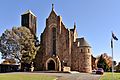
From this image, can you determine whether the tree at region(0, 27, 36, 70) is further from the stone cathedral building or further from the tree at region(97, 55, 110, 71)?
the tree at region(97, 55, 110, 71)

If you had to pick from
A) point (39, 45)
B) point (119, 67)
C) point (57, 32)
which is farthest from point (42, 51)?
point (119, 67)

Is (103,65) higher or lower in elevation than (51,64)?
higher

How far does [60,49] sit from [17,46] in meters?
11.3

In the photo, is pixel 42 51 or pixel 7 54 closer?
pixel 7 54

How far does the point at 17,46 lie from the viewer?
6775cm

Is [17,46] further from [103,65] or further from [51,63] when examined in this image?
[103,65]

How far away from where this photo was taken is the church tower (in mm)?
79125

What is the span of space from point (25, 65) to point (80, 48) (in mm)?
15501

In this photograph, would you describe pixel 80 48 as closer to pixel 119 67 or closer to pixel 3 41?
pixel 3 41

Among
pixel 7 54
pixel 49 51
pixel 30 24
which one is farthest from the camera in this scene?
pixel 30 24

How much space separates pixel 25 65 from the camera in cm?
7256

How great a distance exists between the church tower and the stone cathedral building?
668 cm

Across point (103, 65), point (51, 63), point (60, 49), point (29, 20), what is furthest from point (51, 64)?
point (103, 65)

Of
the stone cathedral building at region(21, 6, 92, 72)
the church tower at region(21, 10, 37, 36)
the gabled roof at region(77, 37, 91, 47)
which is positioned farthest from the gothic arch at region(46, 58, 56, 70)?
the church tower at region(21, 10, 37, 36)
